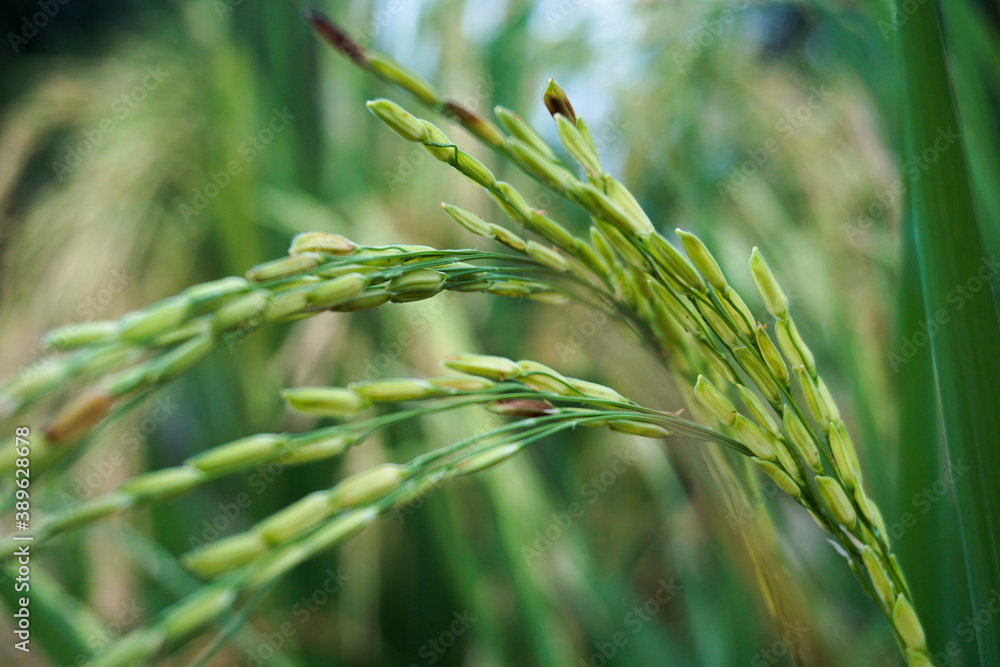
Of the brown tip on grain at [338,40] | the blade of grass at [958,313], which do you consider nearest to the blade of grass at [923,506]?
the blade of grass at [958,313]

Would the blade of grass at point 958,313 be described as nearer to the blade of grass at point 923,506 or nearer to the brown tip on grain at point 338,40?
the blade of grass at point 923,506

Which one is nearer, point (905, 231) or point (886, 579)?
point (886, 579)

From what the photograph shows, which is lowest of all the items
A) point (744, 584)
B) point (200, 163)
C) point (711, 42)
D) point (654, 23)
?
point (744, 584)

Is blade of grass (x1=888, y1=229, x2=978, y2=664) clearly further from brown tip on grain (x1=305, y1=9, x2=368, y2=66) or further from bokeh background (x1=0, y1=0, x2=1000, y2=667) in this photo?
brown tip on grain (x1=305, y1=9, x2=368, y2=66)

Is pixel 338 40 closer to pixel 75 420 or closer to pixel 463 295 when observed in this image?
pixel 75 420

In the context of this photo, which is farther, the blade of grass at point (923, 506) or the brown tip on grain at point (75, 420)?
the blade of grass at point (923, 506)

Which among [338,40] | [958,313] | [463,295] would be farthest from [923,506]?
[463,295]

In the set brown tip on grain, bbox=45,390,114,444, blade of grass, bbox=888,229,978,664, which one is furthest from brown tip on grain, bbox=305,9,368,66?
blade of grass, bbox=888,229,978,664

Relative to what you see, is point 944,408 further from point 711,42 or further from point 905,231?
point 711,42

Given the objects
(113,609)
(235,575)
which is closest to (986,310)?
(235,575)
